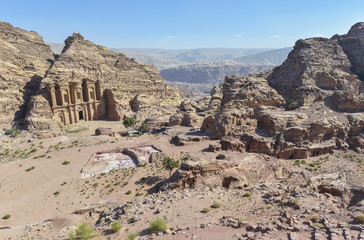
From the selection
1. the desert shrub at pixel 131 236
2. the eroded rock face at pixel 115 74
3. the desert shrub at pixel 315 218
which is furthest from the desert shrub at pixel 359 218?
the eroded rock face at pixel 115 74

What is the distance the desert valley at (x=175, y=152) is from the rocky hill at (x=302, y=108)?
22 cm

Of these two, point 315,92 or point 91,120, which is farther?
point 91,120

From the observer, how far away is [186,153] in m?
31.3

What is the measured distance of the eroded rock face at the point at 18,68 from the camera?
46.1 meters

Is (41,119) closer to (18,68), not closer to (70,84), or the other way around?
(70,84)

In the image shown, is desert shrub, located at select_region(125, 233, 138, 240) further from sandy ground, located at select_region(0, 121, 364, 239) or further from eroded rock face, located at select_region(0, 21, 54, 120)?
eroded rock face, located at select_region(0, 21, 54, 120)

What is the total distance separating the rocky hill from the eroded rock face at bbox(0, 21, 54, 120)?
40.5 meters

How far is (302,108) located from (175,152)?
79.2 feet

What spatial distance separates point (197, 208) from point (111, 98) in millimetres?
48258

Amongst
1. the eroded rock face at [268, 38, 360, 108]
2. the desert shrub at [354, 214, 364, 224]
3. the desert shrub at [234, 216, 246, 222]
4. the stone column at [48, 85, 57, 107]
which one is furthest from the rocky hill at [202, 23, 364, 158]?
the stone column at [48, 85, 57, 107]

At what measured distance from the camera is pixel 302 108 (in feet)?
128

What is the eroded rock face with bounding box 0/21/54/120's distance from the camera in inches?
1816

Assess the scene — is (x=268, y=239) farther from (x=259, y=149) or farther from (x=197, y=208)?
(x=259, y=149)

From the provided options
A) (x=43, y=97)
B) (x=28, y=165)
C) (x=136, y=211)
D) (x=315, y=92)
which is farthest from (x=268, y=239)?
(x=43, y=97)
